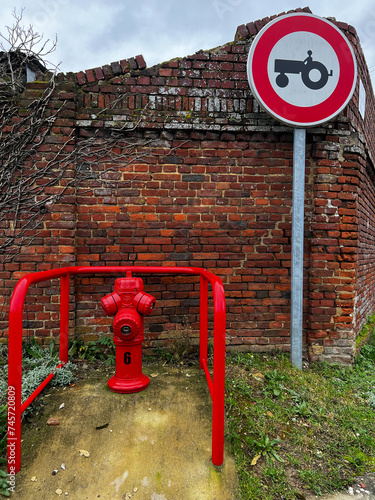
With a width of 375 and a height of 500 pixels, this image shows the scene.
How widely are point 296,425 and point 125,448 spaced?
4.28 ft

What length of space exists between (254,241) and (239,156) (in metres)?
0.96

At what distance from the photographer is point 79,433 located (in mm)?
2146

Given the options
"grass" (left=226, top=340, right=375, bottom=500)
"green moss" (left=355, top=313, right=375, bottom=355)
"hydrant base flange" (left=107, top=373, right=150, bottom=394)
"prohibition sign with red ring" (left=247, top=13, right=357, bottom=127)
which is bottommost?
"grass" (left=226, top=340, right=375, bottom=500)

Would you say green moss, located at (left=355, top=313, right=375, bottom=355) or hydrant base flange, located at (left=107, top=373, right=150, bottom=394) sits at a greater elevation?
hydrant base flange, located at (left=107, top=373, right=150, bottom=394)

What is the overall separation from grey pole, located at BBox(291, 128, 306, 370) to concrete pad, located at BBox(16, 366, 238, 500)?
1.15 meters

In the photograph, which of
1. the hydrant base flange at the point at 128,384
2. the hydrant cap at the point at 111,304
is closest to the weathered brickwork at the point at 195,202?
the hydrant base flange at the point at 128,384

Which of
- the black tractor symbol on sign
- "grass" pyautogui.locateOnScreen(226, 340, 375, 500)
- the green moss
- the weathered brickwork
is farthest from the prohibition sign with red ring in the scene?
the green moss

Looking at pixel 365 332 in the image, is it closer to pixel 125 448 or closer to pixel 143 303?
pixel 143 303

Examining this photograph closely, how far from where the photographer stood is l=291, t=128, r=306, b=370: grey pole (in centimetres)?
300

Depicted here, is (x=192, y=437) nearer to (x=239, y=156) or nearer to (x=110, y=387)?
(x=110, y=387)

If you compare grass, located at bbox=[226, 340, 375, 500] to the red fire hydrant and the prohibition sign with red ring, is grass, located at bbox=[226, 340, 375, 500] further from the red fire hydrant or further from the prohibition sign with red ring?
the prohibition sign with red ring

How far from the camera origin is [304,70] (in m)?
2.94

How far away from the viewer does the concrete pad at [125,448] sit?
1751mm

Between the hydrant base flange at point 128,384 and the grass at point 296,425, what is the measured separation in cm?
75
